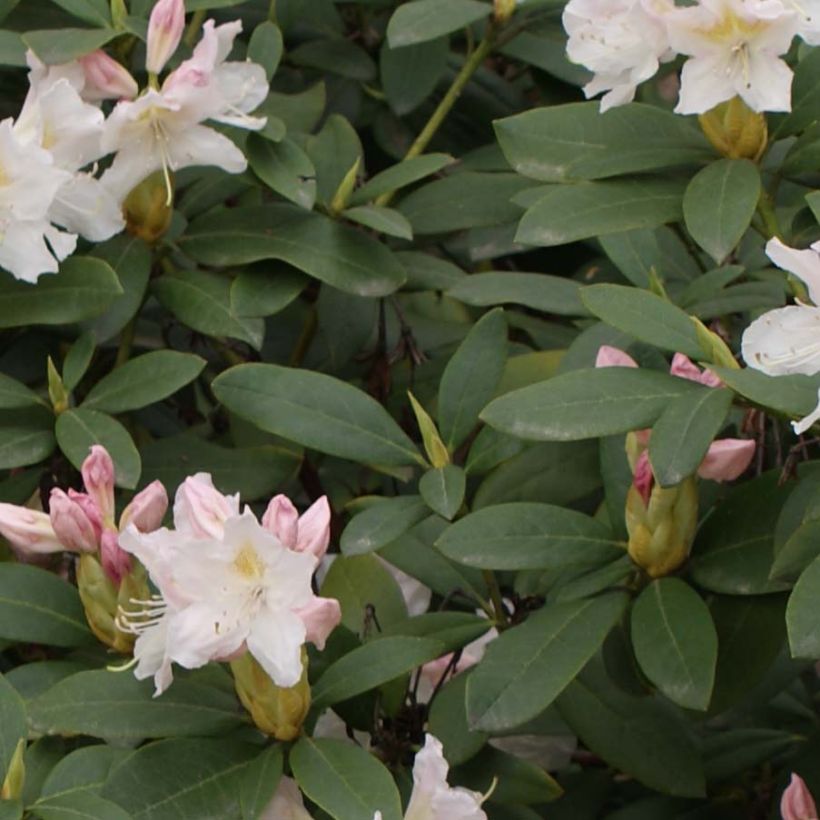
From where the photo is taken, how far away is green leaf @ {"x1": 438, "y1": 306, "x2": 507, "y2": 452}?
5.02 feet

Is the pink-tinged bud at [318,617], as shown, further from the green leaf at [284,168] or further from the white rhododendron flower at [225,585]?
the green leaf at [284,168]

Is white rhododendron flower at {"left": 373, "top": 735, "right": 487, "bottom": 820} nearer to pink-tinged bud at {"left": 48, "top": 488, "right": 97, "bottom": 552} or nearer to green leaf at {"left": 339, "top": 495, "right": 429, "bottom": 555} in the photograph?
green leaf at {"left": 339, "top": 495, "right": 429, "bottom": 555}

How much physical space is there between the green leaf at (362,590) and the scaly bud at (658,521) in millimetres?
263

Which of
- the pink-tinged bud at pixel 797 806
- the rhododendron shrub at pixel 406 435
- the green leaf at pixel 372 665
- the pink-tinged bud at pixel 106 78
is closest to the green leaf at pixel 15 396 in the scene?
the rhododendron shrub at pixel 406 435

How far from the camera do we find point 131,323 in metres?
1.76

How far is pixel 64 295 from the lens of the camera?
1.63 m

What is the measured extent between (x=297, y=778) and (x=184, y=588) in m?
0.16

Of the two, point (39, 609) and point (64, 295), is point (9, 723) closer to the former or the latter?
point (39, 609)

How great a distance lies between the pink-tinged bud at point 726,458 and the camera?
1.40 metres

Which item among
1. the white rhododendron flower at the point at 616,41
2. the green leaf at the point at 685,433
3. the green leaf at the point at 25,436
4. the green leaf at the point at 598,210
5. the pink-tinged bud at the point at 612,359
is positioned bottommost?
the green leaf at the point at 25,436

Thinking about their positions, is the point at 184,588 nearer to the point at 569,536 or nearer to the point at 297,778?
the point at 297,778

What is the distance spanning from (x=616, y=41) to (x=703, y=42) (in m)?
0.08

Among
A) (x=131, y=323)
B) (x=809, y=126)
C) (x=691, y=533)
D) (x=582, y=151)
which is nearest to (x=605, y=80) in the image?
(x=582, y=151)

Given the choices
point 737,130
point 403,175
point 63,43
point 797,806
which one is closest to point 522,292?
point 403,175
